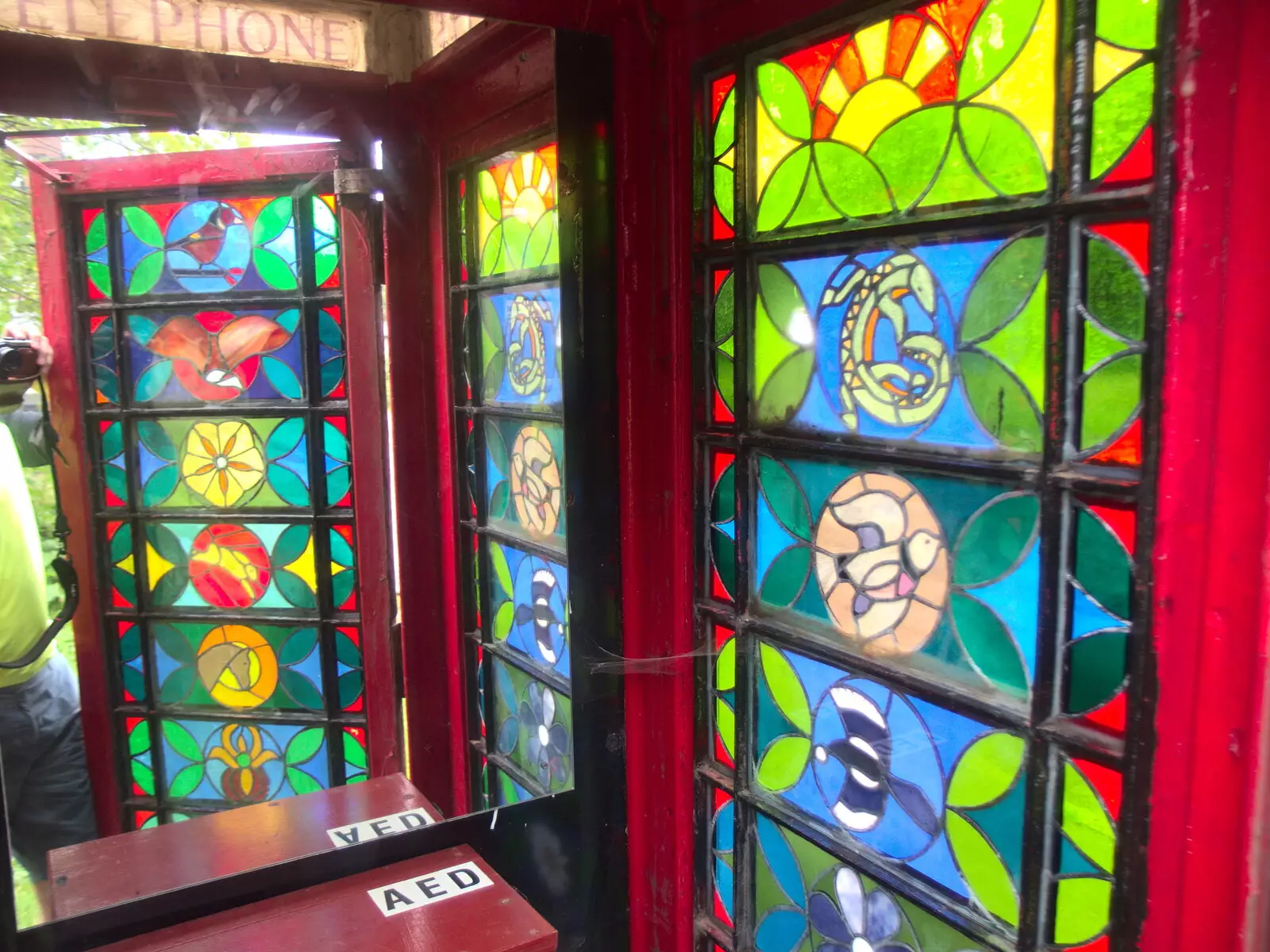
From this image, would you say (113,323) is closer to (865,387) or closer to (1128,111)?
(865,387)

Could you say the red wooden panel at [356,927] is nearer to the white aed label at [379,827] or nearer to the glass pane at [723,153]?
the white aed label at [379,827]

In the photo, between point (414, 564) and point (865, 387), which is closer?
point (865, 387)

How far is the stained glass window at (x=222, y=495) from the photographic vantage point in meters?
2.15

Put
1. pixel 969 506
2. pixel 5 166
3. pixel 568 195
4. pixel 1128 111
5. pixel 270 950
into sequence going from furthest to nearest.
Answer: pixel 5 166 → pixel 568 195 → pixel 270 950 → pixel 969 506 → pixel 1128 111

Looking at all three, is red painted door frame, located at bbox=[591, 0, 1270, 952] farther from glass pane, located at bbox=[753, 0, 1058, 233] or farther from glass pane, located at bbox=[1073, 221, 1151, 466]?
glass pane, located at bbox=[753, 0, 1058, 233]

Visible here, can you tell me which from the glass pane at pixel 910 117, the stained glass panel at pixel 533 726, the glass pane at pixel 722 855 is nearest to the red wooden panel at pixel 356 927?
the glass pane at pixel 722 855

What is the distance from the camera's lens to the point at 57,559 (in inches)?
86.7

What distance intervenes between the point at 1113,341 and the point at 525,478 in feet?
4.07

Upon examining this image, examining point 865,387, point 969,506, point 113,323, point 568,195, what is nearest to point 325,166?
point 113,323

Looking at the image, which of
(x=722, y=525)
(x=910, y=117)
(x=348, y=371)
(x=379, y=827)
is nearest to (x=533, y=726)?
(x=379, y=827)

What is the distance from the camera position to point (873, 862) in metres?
1.11

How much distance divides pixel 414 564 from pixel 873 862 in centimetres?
133

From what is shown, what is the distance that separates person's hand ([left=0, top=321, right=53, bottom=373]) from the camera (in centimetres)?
204

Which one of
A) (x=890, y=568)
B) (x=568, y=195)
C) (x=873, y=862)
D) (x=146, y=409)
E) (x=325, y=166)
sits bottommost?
→ (x=873, y=862)
